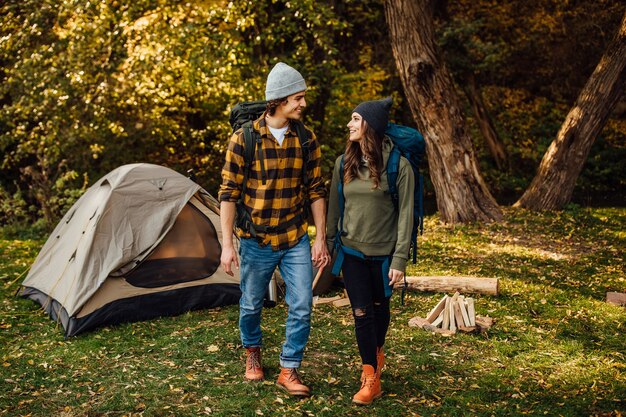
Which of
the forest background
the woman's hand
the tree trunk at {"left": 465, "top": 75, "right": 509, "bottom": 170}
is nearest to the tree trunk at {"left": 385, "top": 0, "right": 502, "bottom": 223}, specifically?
the forest background

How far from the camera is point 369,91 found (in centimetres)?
1638

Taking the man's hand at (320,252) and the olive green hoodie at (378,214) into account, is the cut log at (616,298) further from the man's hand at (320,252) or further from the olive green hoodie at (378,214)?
the man's hand at (320,252)

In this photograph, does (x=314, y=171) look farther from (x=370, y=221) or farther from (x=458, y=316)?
(x=458, y=316)

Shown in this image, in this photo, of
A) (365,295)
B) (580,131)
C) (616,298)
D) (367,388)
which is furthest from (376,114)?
(580,131)

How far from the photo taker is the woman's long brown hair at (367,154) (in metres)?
3.86

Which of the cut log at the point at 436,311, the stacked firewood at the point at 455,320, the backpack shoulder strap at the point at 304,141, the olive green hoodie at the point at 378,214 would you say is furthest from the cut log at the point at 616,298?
the backpack shoulder strap at the point at 304,141

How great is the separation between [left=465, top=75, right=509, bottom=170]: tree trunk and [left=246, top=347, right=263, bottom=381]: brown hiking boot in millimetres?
13390

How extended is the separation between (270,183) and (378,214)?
2.22 ft

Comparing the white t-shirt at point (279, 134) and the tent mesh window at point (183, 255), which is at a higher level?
the white t-shirt at point (279, 134)

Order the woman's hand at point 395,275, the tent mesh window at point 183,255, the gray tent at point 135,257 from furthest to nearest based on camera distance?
the tent mesh window at point 183,255
the gray tent at point 135,257
the woman's hand at point 395,275

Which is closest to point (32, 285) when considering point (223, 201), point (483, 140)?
point (223, 201)

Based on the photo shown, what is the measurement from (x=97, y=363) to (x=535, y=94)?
670 inches

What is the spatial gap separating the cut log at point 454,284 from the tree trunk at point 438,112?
368cm

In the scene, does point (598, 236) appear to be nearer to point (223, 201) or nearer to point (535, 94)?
point (223, 201)
